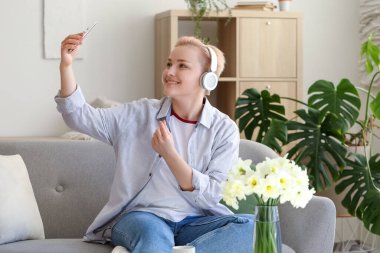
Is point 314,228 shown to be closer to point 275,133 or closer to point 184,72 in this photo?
point 184,72

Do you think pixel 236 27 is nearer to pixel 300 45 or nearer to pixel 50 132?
pixel 300 45

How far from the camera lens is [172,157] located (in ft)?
9.19

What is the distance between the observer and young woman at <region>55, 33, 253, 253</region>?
286 cm

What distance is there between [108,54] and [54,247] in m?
2.83

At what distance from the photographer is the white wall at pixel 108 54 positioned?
5.48 meters

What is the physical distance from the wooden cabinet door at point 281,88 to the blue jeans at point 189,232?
247 centimetres

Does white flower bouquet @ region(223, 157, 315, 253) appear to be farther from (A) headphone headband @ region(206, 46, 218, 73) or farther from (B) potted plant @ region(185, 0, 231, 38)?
(B) potted plant @ region(185, 0, 231, 38)

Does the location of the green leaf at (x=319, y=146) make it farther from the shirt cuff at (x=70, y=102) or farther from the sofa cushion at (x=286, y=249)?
the shirt cuff at (x=70, y=102)

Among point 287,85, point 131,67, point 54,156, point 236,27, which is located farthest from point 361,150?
point 54,156

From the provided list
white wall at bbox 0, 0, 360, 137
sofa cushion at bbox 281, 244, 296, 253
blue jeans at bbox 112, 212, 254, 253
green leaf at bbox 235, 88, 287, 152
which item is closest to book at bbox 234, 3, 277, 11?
white wall at bbox 0, 0, 360, 137

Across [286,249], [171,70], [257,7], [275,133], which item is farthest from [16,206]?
[257,7]

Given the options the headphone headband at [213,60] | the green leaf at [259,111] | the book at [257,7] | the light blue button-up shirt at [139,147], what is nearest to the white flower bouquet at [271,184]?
the light blue button-up shirt at [139,147]

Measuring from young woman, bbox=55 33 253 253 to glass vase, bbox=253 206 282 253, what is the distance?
23.0 inches

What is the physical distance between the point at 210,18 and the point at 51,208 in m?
2.50
